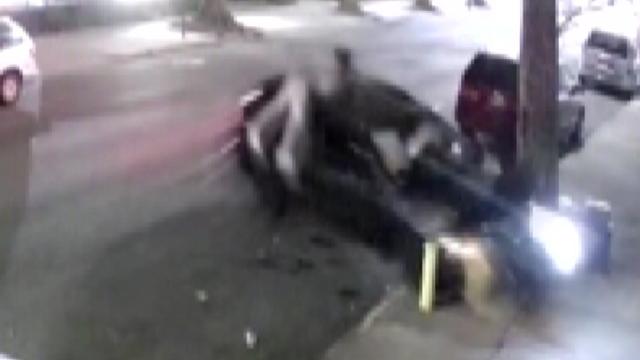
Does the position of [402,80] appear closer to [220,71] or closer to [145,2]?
[220,71]

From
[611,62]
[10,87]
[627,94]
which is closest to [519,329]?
[10,87]

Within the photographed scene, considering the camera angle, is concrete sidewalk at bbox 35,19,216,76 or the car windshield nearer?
concrete sidewalk at bbox 35,19,216,76

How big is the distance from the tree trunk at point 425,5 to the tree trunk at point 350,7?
13.9 ft

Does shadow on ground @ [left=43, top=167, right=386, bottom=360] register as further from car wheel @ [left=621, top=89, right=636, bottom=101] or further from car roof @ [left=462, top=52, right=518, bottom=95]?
car wheel @ [left=621, top=89, right=636, bottom=101]

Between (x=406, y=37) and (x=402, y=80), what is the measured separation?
9.64 meters

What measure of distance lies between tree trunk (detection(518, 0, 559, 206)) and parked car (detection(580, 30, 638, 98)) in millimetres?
15159

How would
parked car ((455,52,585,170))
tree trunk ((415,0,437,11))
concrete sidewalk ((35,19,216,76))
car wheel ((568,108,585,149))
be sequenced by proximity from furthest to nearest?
tree trunk ((415,0,437,11)), concrete sidewalk ((35,19,216,76)), car wheel ((568,108,585,149)), parked car ((455,52,585,170))

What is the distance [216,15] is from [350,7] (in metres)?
9.83

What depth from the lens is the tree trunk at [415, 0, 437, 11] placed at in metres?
44.3

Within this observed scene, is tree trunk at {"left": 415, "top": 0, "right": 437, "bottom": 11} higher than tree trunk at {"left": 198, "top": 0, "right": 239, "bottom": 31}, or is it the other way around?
tree trunk at {"left": 198, "top": 0, "right": 239, "bottom": 31}

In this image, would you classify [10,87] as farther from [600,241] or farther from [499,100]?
[600,241]

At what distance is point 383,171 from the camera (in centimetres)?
1431

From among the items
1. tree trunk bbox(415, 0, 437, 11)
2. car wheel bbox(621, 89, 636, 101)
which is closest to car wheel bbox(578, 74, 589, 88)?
car wheel bbox(621, 89, 636, 101)

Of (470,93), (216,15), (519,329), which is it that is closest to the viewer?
(519,329)
